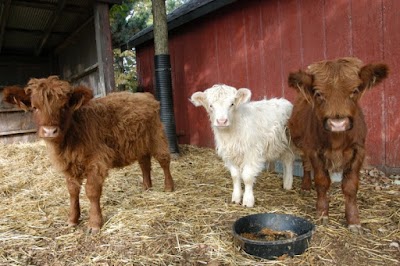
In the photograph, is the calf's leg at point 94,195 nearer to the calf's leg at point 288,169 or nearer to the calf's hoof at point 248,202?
the calf's hoof at point 248,202

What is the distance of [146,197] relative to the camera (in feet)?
15.2

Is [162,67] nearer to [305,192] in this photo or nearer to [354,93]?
[305,192]

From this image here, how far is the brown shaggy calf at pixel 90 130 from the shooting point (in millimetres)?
3150

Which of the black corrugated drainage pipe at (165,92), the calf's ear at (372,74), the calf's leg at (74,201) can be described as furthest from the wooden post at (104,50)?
the calf's ear at (372,74)

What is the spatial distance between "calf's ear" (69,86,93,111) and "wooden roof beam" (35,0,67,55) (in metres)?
→ 5.37

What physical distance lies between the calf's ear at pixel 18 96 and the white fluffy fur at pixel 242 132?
1789 mm

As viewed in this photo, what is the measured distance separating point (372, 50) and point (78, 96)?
4.28 metres

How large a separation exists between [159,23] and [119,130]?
401 centimetres

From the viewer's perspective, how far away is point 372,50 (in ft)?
17.0

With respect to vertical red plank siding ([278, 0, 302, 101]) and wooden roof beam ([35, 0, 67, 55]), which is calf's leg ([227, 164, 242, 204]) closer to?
vertical red plank siding ([278, 0, 302, 101])

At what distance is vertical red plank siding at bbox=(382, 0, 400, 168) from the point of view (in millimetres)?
4891

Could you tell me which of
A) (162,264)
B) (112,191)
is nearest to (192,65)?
(112,191)

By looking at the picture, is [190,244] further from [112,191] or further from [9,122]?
[9,122]

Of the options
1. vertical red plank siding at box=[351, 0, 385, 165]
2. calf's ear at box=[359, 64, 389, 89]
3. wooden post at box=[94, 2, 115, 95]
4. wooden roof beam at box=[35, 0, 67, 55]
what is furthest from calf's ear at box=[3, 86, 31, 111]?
wooden roof beam at box=[35, 0, 67, 55]
